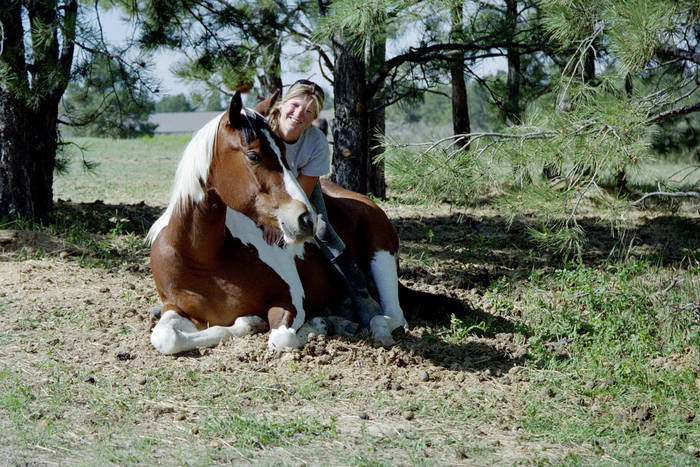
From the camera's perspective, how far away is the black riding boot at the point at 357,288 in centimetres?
409

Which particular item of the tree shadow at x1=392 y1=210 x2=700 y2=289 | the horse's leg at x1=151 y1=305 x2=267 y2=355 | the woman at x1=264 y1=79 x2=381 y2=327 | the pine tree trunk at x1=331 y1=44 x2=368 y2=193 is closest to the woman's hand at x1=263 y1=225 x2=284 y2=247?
the woman at x1=264 y1=79 x2=381 y2=327

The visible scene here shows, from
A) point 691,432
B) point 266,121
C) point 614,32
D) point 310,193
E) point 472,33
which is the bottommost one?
point 691,432

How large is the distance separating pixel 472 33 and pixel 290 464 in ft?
17.9

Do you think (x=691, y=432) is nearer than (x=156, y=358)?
Yes

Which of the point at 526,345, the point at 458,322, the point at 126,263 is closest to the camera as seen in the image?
the point at 526,345

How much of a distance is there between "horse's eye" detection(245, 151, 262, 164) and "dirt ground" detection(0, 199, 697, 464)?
1044 millimetres

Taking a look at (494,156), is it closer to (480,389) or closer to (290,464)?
(480,389)

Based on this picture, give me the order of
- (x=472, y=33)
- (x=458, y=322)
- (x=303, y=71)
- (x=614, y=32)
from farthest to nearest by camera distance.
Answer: (x=303, y=71)
(x=472, y=33)
(x=458, y=322)
(x=614, y=32)

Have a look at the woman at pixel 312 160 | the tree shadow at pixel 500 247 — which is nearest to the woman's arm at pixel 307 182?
the woman at pixel 312 160

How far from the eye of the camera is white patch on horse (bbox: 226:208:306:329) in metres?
3.92

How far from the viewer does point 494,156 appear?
4.20m

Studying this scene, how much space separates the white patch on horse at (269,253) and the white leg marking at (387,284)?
650 millimetres

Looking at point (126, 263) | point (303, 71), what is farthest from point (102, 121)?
point (303, 71)

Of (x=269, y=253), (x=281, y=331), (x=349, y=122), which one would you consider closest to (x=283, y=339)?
(x=281, y=331)
